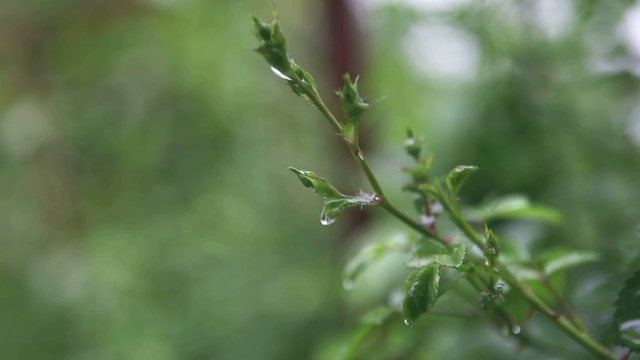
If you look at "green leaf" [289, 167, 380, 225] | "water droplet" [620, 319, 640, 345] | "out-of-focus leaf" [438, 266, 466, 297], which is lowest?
"water droplet" [620, 319, 640, 345]

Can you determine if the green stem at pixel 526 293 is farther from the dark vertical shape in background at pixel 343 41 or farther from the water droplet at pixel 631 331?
the dark vertical shape in background at pixel 343 41

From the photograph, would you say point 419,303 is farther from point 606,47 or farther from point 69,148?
point 69,148

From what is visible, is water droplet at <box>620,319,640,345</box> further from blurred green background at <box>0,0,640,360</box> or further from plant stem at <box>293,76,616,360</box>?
blurred green background at <box>0,0,640,360</box>

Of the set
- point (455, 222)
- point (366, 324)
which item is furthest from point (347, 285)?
point (455, 222)

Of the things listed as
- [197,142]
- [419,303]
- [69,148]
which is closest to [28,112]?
[69,148]

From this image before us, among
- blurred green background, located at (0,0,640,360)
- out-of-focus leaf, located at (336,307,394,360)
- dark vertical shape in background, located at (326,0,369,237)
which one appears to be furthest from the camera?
dark vertical shape in background, located at (326,0,369,237)

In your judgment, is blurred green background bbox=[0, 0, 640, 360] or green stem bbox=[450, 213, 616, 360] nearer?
green stem bbox=[450, 213, 616, 360]

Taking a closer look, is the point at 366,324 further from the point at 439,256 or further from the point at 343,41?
the point at 343,41

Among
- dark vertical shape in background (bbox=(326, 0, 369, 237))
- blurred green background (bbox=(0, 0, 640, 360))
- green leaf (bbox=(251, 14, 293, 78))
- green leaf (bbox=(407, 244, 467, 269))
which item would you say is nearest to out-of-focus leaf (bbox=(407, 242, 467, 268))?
green leaf (bbox=(407, 244, 467, 269))
